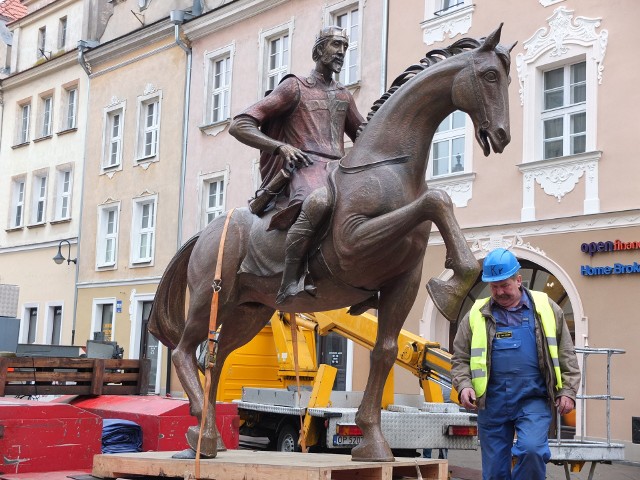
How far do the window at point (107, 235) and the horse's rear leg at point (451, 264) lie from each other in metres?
22.4

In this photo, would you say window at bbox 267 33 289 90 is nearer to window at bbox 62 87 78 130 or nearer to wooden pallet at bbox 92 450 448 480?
Answer: window at bbox 62 87 78 130

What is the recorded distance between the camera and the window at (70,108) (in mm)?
28438

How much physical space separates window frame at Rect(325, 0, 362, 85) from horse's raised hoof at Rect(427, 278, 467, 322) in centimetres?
1496

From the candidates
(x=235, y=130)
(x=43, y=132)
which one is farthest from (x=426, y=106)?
(x=43, y=132)

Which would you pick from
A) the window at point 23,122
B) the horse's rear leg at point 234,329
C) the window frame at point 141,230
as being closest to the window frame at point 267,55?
the window frame at point 141,230

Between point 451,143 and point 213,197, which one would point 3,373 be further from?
point 213,197

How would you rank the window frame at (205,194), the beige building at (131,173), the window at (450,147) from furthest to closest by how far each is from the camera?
1. the beige building at (131,173)
2. the window frame at (205,194)
3. the window at (450,147)

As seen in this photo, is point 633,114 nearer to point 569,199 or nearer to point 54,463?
point 569,199

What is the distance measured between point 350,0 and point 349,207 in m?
15.6

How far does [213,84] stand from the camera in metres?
23.4

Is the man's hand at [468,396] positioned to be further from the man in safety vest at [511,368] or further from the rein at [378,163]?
the rein at [378,163]

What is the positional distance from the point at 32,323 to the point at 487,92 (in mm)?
26098

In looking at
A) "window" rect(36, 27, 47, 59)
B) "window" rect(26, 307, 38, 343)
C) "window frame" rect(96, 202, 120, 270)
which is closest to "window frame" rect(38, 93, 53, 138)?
"window" rect(36, 27, 47, 59)

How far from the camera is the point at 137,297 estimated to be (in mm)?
24625
